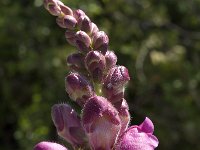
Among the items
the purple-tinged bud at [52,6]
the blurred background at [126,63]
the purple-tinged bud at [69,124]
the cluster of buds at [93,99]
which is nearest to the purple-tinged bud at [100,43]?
the cluster of buds at [93,99]

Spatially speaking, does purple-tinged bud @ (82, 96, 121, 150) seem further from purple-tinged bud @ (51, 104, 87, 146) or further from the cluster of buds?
purple-tinged bud @ (51, 104, 87, 146)

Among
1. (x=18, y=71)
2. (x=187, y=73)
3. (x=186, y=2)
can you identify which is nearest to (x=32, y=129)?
(x=18, y=71)

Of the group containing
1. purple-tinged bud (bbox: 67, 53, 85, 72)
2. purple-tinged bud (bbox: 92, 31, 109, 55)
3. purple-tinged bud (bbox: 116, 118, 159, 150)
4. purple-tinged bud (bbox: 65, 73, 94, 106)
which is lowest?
purple-tinged bud (bbox: 116, 118, 159, 150)

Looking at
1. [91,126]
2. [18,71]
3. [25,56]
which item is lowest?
[18,71]

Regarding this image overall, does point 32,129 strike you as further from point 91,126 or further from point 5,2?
point 91,126

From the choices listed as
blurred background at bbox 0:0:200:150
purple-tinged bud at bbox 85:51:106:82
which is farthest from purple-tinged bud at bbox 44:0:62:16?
blurred background at bbox 0:0:200:150

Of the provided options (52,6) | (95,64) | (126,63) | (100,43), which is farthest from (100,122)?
(126,63)
